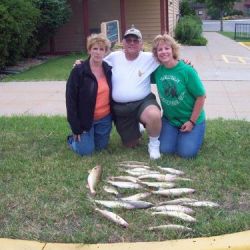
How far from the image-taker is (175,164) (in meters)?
5.33

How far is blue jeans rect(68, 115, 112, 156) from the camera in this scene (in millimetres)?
5656

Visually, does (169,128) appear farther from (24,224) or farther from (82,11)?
(82,11)

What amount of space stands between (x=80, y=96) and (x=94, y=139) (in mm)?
609

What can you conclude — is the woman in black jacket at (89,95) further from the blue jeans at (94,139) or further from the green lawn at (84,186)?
the green lawn at (84,186)

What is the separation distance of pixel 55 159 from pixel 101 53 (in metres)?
1.21

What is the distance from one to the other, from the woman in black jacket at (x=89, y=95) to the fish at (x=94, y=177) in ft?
2.12

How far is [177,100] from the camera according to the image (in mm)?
5461

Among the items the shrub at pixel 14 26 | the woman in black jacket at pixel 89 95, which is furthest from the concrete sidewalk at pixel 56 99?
the woman in black jacket at pixel 89 95

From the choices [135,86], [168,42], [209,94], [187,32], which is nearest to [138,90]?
[135,86]

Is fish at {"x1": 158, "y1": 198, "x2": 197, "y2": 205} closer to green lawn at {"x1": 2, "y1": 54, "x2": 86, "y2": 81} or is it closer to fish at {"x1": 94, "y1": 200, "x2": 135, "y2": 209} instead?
fish at {"x1": 94, "y1": 200, "x2": 135, "y2": 209}

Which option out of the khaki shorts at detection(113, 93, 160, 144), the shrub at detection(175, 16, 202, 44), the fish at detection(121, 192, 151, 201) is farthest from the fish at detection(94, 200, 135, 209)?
the shrub at detection(175, 16, 202, 44)

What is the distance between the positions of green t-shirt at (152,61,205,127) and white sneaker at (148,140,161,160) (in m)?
0.31

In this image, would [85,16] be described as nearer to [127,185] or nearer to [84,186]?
[84,186]

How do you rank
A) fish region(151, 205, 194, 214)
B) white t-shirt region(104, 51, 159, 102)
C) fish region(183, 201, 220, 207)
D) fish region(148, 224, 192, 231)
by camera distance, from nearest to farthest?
fish region(148, 224, 192, 231)
fish region(151, 205, 194, 214)
fish region(183, 201, 220, 207)
white t-shirt region(104, 51, 159, 102)
